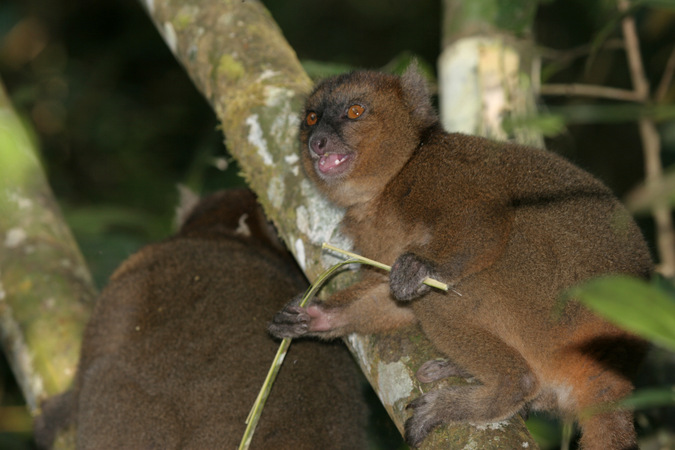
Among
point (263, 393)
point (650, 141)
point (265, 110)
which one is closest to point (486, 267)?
point (263, 393)

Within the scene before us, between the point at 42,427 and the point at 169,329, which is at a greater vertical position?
the point at 169,329

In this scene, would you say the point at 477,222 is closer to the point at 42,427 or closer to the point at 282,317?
the point at 282,317

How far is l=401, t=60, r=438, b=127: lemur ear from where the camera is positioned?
4.10m

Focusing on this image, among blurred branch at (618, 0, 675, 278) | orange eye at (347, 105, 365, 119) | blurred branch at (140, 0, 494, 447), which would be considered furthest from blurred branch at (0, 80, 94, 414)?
blurred branch at (618, 0, 675, 278)

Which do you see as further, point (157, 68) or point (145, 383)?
point (157, 68)

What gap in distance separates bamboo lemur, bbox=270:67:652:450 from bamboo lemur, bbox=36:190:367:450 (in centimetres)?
58

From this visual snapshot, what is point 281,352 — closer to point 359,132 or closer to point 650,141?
point 359,132

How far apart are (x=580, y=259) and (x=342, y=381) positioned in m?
1.90

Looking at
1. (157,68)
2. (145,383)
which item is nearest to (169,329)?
(145,383)

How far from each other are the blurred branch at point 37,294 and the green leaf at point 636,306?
3996 millimetres

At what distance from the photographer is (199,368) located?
4223 millimetres

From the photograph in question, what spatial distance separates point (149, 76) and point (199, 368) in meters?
8.63

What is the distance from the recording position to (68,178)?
11.1 metres

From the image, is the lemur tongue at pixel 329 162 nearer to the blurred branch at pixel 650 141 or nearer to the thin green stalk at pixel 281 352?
the thin green stalk at pixel 281 352
